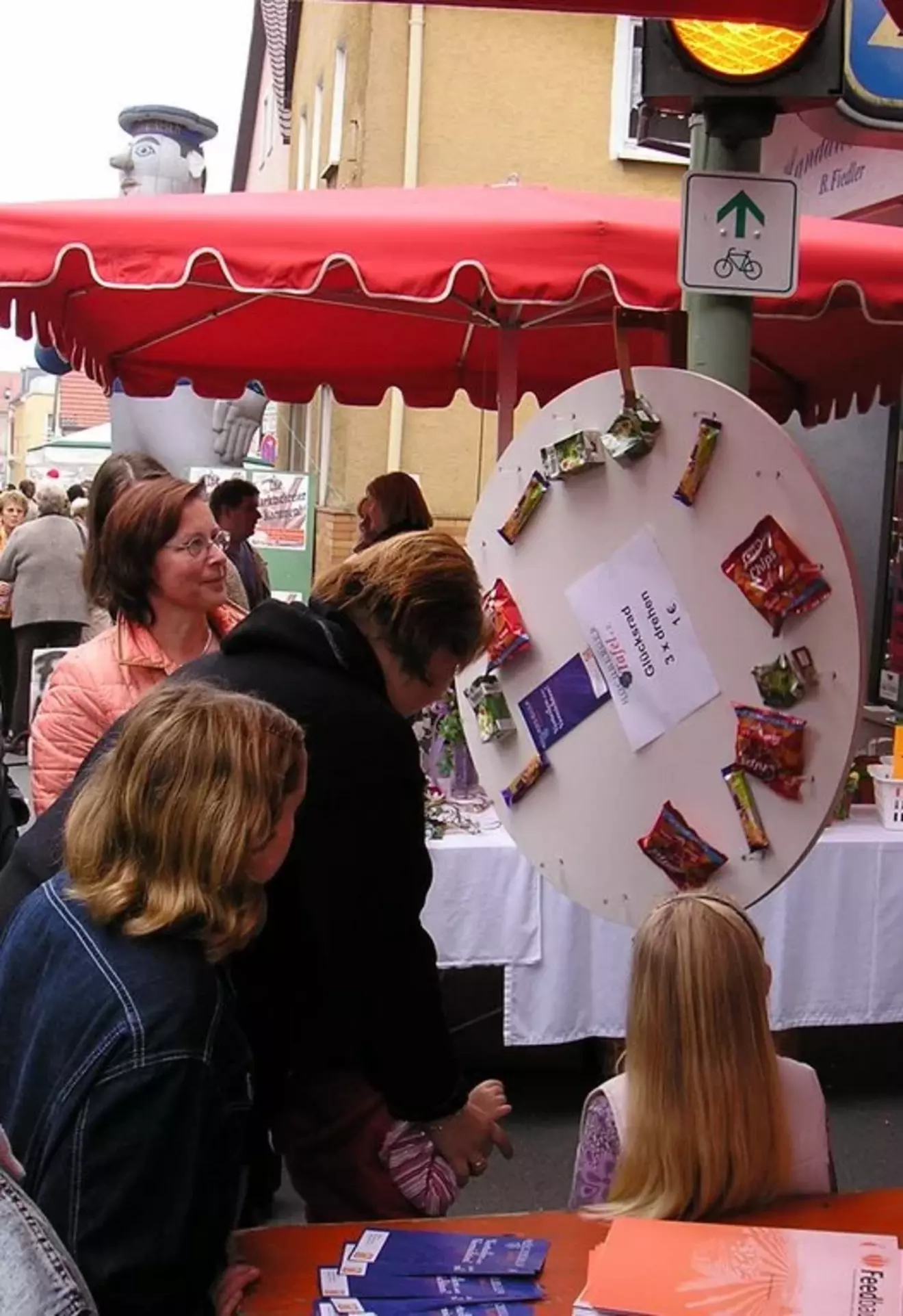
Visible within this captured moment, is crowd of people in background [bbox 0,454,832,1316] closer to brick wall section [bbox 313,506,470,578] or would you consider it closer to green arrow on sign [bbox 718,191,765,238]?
green arrow on sign [bbox 718,191,765,238]

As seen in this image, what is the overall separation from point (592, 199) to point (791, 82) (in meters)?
2.45

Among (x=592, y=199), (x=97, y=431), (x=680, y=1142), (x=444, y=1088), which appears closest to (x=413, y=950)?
(x=444, y=1088)

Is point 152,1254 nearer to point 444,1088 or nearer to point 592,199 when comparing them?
point 444,1088

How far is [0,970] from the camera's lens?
Result: 6.07 feet

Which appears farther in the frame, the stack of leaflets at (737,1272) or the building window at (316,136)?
the building window at (316,136)

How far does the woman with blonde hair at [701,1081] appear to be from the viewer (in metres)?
2.17

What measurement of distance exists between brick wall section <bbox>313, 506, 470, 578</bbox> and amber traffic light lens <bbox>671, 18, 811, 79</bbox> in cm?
1032

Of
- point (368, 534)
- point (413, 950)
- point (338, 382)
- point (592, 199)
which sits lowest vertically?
point (413, 950)

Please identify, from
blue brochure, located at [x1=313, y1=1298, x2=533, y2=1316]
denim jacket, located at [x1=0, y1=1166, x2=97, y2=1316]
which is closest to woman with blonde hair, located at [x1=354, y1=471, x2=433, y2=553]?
blue brochure, located at [x1=313, y1=1298, x2=533, y2=1316]

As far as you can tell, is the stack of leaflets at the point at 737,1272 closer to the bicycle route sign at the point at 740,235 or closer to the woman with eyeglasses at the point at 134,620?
the woman with eyeglasses at the point at 134,620

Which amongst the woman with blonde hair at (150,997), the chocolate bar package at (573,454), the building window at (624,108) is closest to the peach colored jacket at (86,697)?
the chocolate bar package at (573,454)

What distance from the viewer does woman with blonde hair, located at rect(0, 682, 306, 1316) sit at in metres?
1.63

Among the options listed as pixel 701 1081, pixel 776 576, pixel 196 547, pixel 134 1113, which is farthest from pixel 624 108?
pixel 134 1113

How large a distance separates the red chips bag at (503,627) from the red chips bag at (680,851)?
454 millimetres
